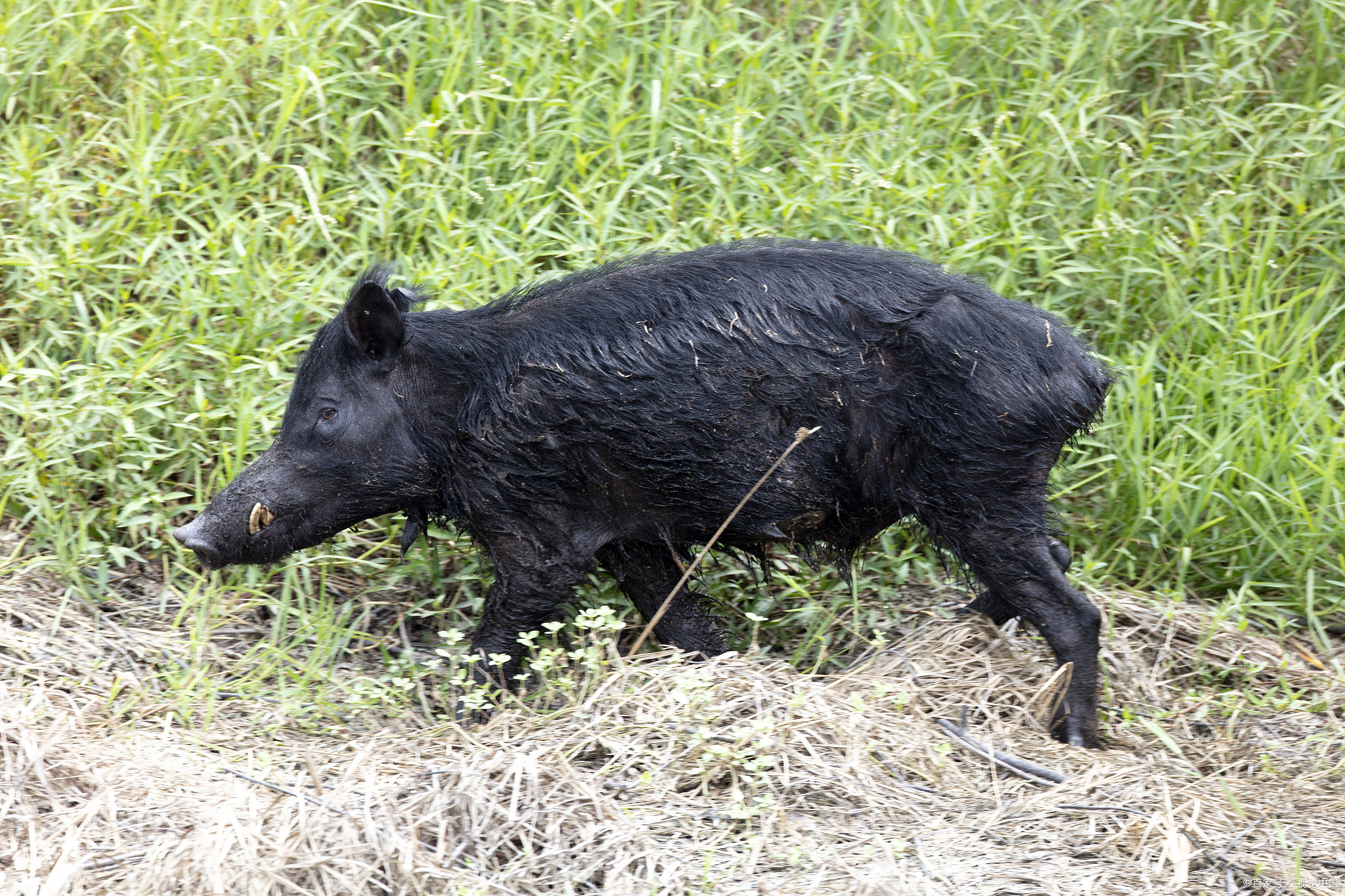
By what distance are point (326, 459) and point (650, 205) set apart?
7.15ft

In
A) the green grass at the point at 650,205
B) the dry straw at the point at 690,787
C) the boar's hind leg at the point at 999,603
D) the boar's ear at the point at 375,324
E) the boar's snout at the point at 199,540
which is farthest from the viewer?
the green grass at the point at 650,205

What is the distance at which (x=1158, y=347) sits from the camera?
5.48m

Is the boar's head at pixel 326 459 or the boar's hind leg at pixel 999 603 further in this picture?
the boar's hind leg at pixel 999 603

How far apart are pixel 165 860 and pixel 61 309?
9.59 ft

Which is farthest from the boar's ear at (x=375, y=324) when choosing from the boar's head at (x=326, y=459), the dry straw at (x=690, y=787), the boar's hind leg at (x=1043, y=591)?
the boar's hind leg at (x=1043, y=591)

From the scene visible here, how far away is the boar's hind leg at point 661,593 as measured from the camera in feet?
14.8

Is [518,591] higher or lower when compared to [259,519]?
lower

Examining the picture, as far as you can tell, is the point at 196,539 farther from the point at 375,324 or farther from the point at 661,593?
the point at 661,593

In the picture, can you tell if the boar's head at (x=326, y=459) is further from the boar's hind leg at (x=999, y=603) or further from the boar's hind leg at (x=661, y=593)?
the boar's hind leg at (x=999, y=603)

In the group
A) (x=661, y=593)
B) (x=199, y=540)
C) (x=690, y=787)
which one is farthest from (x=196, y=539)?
(x=690, y=787)

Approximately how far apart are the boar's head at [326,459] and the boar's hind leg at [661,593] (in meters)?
0.76

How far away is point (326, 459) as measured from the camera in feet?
14.0

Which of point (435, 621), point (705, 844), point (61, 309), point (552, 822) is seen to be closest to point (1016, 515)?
point (705, 844)

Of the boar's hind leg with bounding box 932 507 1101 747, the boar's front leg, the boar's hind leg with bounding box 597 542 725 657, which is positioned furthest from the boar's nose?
the boar's hind leg with bounding box 932 507 1101 747
